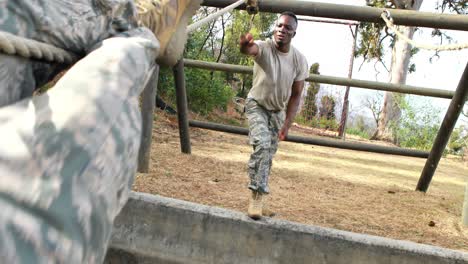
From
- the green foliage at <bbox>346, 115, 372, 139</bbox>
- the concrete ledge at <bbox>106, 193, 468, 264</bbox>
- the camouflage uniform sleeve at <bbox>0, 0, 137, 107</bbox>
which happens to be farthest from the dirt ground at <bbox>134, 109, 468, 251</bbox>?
the green foliage at <bbox>346, 115, 372, 139</bbox>

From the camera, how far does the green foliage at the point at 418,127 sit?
11.2 metres

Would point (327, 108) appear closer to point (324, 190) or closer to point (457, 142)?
point (457, 142)

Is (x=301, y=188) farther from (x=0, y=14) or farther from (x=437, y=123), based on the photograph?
(x=437, y=123)

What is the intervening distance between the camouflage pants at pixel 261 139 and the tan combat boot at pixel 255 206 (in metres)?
0.09

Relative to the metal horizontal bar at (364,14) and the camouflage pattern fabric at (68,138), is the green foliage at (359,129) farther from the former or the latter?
the camouflage pattern fabric at (68,138)

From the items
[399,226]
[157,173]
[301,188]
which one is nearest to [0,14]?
[399,226]

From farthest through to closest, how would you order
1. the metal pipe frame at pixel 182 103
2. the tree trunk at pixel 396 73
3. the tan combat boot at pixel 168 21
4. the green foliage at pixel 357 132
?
the green foliage at pixel 357 132, the tree trunk at pixel 396 73, the metal pipe frame at pixel 182 103, the tan combat boot at pixel 168 21

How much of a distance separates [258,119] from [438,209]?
1653 mm

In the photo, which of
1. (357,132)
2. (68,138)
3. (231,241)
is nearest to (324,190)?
(231,241)

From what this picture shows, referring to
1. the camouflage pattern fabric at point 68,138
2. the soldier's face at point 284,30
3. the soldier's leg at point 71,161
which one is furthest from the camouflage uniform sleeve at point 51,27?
the soldier's face at point 284,30

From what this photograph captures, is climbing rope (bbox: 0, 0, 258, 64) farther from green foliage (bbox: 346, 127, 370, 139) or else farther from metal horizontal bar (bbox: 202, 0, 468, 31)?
green foliage (bbox: 346, 127, 370, 139)

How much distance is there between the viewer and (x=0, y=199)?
46cm

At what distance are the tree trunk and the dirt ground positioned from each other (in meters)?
7.87

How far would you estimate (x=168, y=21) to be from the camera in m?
1.17
